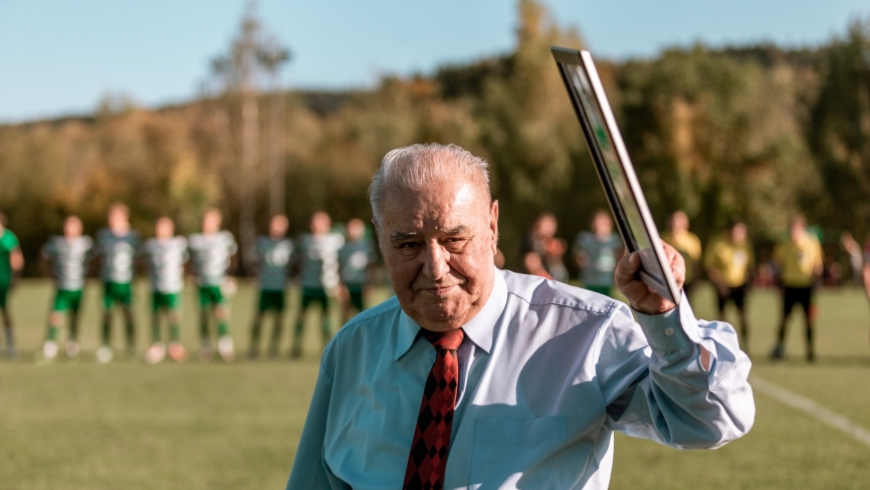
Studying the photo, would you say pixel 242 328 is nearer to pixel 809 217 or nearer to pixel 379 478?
pixel 379 478

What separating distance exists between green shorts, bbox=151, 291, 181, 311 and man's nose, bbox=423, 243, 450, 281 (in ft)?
43.9

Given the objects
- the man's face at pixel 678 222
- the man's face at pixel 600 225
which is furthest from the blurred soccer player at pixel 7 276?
the man's face at pixel 678 222

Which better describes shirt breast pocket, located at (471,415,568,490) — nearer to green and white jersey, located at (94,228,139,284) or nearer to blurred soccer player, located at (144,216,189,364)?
blurred soccer player, located at (144,216,189,364)

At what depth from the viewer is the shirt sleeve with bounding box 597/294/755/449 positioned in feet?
6.56

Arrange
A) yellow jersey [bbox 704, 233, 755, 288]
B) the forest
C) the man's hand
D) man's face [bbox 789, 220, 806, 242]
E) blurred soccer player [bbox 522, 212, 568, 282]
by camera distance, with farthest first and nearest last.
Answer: the forest, yellow jersey [bbox 704, 233, 755, 288], man's face [bbox 789, 220, 806, 242], blurred soccer player [bbox 522, 212, 568, 282], the man's hand

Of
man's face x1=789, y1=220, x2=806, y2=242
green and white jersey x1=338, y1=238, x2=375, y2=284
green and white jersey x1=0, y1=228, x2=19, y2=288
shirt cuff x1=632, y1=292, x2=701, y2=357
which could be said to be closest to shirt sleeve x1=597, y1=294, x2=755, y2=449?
shirt cuff x1=632, y1=292, x2=701, y2=357

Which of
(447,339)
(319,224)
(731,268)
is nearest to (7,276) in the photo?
(319,224)

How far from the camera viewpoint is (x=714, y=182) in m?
49.5

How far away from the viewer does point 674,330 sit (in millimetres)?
1980

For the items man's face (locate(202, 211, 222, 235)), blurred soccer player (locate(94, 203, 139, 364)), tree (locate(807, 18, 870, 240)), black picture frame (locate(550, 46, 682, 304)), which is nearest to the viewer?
black picture frame (locate(550, 46, 682, 304))

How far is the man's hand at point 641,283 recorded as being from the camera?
77.4 inches

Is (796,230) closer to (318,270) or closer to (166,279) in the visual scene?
(318,270)

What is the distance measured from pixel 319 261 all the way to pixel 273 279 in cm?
78

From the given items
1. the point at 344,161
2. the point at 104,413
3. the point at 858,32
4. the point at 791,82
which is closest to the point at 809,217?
the point at 858,32
